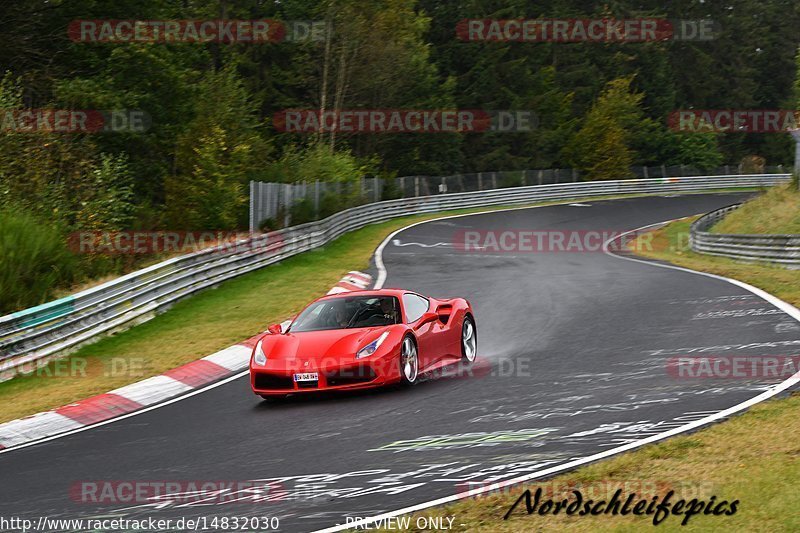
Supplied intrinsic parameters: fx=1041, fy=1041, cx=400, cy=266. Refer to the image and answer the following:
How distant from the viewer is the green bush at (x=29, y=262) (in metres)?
18.1

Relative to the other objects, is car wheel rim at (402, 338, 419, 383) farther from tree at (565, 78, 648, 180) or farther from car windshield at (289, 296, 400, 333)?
tree at (565, 78, 648, 180)

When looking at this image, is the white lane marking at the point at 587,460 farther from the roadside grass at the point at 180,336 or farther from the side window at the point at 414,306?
the roadside grass at the point at 180,336

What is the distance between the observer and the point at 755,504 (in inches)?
237

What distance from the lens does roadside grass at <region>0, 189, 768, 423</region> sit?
546 inches

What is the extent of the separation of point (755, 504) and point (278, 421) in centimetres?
547

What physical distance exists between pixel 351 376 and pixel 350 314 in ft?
4.44

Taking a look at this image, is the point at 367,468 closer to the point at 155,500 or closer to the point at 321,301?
the point at 155,500

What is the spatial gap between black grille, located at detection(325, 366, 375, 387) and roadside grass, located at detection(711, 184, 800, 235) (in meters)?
22.6

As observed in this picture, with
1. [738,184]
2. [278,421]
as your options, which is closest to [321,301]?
[278,421]

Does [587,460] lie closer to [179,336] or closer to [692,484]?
[692,484]

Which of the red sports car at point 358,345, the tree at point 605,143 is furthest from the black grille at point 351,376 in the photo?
the tree at point 605,143

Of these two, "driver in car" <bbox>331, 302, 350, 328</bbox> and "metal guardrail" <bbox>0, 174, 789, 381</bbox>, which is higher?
"driver in car" <bbox>331, 302, 350, 328</bbox>

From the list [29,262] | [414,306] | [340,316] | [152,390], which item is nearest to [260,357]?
[340,316]

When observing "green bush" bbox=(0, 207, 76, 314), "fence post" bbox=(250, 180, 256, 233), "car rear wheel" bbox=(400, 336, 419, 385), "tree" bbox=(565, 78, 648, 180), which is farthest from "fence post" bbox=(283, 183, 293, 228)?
"tree" bbox=(565, 78, 648, 180)
